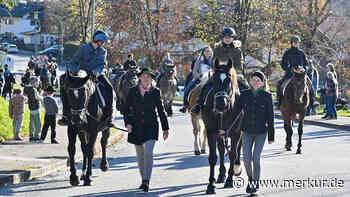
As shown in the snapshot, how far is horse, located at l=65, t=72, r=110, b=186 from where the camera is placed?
11430 mm

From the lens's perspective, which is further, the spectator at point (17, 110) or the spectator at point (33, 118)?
the spectator at point (33, 118)

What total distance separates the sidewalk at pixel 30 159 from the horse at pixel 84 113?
1174mm

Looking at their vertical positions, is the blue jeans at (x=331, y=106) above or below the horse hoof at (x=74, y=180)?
below

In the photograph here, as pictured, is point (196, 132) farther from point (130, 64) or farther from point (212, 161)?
point (130, 64)

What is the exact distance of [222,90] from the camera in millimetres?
11117

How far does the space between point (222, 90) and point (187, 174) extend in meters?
2.69

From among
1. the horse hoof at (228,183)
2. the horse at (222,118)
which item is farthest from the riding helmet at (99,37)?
the horse hoof at (228,183)

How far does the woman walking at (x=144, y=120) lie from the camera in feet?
36.8

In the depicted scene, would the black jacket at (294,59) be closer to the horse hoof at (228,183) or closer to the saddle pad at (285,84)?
the saddle pad at (285,84)

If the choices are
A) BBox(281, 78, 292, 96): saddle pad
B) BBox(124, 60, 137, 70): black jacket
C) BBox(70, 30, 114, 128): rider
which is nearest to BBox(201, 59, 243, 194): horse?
BBox(70, 30, 114, 128): rider

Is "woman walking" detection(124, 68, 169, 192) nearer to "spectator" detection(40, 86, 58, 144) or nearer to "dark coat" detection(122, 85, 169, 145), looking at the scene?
"dark coat" detection(122, 85, 169, 145)

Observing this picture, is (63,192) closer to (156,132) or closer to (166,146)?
(156,132)

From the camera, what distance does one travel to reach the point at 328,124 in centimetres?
2500

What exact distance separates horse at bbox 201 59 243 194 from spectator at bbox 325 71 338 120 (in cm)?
1543
